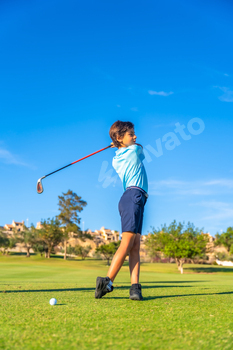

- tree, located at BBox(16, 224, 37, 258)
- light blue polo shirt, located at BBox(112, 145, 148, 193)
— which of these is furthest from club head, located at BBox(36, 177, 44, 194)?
tree, located at BBox(16, 224, 37, 258)

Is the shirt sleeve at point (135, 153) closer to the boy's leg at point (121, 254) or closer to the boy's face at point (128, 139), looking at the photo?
the boy's face at point (128, 139)

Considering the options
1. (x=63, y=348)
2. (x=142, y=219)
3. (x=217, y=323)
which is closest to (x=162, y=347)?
(x=63, y=348)

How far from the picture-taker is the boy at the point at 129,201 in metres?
3.76

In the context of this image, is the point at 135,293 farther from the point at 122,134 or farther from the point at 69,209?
the point at 69,209

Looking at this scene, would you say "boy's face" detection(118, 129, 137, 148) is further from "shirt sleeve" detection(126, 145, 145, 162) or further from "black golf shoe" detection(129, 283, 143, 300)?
"black golf shoe" detection(129, 283, 143, 300)

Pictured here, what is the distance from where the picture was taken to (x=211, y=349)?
164 cm

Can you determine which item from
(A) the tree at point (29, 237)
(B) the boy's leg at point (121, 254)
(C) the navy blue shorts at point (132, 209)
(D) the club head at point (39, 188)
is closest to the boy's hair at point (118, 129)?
(C) the navy blue shorts at point (132, 209)

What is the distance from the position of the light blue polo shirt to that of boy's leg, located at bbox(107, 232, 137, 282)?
0.69 meters

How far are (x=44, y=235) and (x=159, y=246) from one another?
30272 millimetres

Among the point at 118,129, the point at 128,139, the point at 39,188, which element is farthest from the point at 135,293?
the point at 39,188

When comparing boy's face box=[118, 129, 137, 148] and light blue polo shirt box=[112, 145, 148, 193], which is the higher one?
boy's face box=[118, 129, 137, 148]

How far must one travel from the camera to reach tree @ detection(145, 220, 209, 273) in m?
44.0

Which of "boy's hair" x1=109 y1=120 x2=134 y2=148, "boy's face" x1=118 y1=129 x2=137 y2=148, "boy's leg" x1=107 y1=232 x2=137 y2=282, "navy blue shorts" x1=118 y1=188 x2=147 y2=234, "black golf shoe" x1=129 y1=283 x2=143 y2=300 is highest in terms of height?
"boy's hair" x1=109 y1=120 x2=134 y2=148

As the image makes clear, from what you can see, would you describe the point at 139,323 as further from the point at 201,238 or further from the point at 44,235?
the point at 44,235
